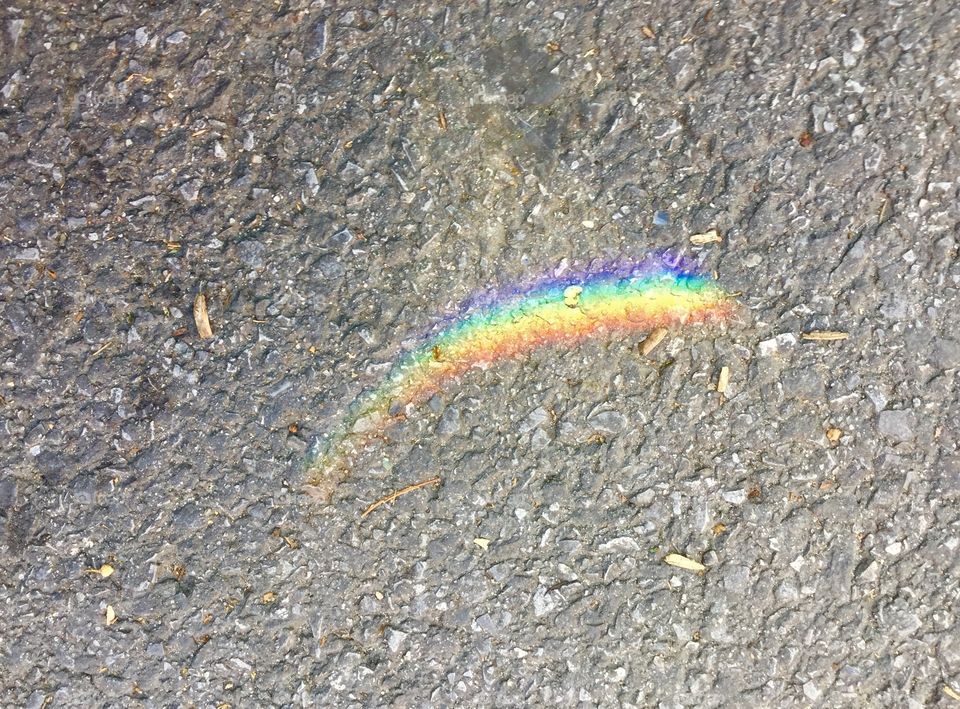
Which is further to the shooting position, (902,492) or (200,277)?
(200,277)

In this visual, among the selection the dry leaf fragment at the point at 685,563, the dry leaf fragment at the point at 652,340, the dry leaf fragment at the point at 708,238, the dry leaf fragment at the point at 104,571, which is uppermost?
the dry leaf fragment at the point at 708,238

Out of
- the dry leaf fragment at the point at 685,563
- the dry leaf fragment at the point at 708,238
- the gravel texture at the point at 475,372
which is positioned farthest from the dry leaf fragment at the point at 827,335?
the dry leaf fragment at the point at 685,563

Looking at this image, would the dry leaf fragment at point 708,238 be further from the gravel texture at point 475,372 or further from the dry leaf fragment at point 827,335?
the dry leaf fragment at point 827,335

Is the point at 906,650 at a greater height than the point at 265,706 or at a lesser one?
lesser

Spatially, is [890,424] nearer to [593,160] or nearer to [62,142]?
[593,160]

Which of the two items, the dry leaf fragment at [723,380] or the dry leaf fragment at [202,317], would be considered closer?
the dry leaf fragment at [723,380]

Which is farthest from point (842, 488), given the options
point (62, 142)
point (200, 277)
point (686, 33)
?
point (62, 142)

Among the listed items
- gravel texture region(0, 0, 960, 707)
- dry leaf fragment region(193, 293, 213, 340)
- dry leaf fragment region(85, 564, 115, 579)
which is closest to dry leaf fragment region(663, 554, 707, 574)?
gravel texture region(0, 0, 960, 707)
